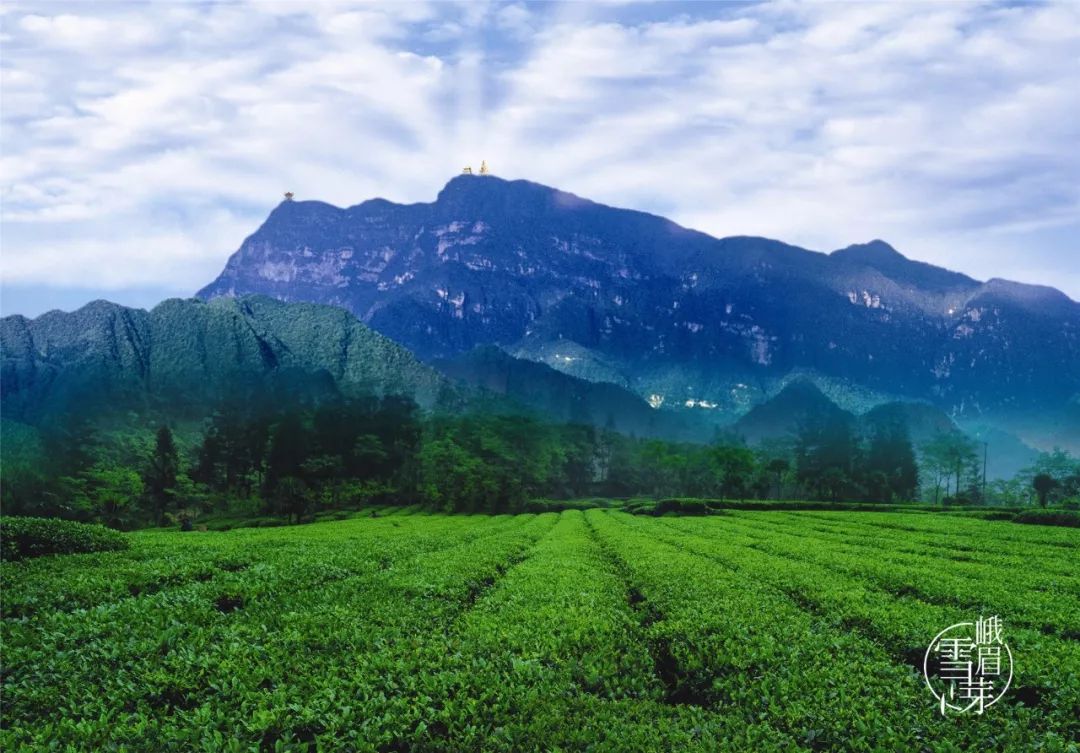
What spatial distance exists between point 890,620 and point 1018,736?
515cm

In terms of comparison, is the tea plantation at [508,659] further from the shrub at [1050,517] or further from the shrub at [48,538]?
the shrub at [1050,517]

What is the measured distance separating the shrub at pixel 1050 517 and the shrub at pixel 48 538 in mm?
59242

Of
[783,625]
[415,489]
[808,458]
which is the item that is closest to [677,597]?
[783,625]

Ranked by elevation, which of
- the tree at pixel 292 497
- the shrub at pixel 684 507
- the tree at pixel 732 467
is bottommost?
the tree at pixel 292 497

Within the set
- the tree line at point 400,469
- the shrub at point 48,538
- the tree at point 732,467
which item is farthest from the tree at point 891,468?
the shrub at point 48,538

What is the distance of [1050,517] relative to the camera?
1852 inches

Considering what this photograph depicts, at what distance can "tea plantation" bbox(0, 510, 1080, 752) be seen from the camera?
824 centimetres

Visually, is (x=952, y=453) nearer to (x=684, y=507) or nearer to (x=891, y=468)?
(x=891, y=468)

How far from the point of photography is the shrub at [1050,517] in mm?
45188

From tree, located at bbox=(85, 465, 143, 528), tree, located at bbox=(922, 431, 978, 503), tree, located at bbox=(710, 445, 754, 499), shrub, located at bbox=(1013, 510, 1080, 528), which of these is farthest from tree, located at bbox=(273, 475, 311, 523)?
tree, located at bbox=(922, 431, 978, 503)

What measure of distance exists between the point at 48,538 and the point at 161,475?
64.9m

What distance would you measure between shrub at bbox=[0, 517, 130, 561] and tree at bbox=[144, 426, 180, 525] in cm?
Result: 6119

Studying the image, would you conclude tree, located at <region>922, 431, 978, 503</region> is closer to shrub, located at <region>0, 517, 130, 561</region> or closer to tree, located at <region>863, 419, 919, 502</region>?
tree, located at <region>863, 419, 919, 502</region>

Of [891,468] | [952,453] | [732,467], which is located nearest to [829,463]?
[891,468]
